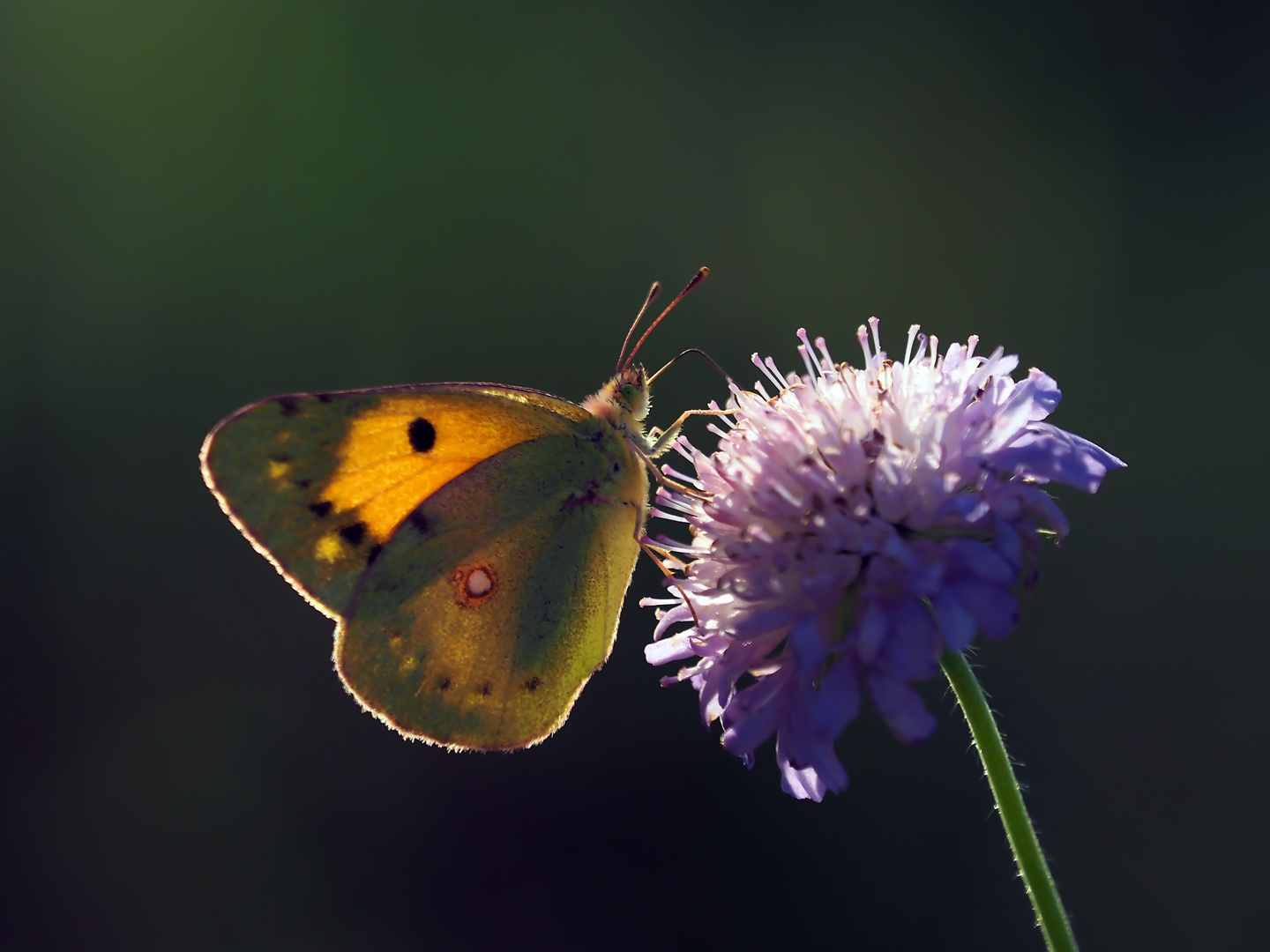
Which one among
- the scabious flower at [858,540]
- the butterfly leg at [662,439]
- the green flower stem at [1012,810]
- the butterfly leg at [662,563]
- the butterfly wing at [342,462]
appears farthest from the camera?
the butterfly leg at [662,439]

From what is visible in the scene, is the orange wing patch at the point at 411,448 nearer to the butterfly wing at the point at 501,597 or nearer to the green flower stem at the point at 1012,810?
the butterfly wing at the point at 501,597

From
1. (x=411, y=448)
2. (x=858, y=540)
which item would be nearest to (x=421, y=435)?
(x=411, y=448)

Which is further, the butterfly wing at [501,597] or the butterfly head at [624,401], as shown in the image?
the butterfly head at [624,401]

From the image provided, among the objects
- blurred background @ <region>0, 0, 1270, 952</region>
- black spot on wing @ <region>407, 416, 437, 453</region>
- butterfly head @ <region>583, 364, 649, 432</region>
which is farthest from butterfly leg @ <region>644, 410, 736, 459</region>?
blurred background @ <region>0, 0, 1270, 952</region>

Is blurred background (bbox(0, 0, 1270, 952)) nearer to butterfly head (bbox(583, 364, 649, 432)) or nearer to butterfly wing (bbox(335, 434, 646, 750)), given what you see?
butterfly head (bbox(583, 364, 649, 432))

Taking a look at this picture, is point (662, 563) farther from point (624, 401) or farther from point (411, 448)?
point (411, 448)

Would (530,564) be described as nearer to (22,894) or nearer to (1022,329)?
(1022,329)

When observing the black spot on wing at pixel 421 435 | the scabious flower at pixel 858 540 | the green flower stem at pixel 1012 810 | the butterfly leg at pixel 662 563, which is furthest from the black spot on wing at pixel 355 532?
the green flower stem at pixel 1012 810

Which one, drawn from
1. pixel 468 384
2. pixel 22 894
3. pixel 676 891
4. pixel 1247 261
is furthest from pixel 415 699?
pixel 1247 261
